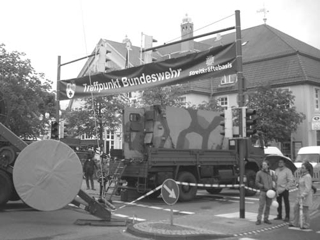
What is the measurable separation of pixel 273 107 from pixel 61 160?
25671mm

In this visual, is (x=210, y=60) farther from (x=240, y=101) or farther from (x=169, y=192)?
(x=169, y=192)

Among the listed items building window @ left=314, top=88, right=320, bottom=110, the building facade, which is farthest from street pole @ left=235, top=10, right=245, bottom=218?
building window @ left=314, top=88, right=320, bottom=110

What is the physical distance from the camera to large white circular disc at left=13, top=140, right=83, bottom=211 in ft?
27.5

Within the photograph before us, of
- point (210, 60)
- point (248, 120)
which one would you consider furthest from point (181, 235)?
point (210, 60)

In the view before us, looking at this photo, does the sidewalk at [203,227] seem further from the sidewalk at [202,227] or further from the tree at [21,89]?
the tree at [21,89]

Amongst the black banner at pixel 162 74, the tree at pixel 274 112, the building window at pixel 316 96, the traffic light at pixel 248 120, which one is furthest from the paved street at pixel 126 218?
the building window at pixel 316 96

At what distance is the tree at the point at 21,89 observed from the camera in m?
22.0

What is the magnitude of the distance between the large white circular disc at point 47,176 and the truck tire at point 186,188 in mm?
6193

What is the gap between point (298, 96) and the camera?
35.6 m

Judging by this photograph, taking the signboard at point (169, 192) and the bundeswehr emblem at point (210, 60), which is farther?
the bundeswehr emblem at point (210, 60)

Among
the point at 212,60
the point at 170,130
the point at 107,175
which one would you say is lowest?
the point at 107,175

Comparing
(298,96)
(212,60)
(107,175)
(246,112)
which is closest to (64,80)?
(107,175)

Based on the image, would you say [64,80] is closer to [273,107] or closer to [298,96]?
[273,107]

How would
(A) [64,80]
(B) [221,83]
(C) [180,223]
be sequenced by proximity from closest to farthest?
(C) [180,223]
(A) [64,80]
(B) [221,83]
